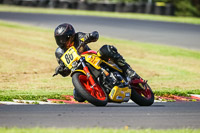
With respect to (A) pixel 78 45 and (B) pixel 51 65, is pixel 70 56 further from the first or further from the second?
(B) pixel 51 65

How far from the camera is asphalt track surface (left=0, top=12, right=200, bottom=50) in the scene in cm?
2303

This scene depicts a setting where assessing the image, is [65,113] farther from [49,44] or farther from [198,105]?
[49,44]

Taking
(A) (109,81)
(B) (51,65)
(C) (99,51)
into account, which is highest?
(C) (99,51)

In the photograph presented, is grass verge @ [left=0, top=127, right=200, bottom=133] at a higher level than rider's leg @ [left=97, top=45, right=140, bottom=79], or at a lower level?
lower

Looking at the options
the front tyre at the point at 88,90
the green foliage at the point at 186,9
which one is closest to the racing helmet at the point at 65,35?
the front tyre at the point at 88,90

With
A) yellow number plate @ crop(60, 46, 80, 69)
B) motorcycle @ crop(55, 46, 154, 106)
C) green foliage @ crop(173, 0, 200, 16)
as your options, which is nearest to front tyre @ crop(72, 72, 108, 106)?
motorcycle @ crop(55, 46, 154, 106)

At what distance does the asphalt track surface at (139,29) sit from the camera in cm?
2303

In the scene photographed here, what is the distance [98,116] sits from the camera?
676 cm

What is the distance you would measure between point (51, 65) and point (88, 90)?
7682mm

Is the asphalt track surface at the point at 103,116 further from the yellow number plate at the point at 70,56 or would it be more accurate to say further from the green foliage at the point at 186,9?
the green foliage at the point at 186,9

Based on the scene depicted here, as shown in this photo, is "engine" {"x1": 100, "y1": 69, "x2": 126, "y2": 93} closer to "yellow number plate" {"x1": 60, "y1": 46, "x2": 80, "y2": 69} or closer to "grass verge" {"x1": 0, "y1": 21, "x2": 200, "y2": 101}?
"yellow number plate" {"x1": 60, "y1": 46, "x2": 80, "y2": 69}

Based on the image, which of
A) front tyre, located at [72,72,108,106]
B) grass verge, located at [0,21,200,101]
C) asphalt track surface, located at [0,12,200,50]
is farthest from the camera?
asphalt track surface, located at [0,12,200,50]

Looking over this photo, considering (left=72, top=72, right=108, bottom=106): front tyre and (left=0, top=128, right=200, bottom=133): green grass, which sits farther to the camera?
(left=72, top=72, right=108, bottom=106): front tyre

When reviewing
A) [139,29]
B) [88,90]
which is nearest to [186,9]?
[139,29]
